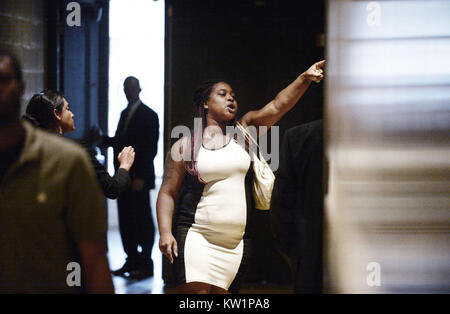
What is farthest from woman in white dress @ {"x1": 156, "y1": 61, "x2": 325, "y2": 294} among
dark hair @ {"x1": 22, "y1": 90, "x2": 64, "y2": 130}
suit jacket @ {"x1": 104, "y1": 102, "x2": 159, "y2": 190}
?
dark hair @ {"x1": 22, "y1": 90, "x2": 64, "y2": 130}

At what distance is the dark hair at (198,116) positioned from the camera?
2643 mm

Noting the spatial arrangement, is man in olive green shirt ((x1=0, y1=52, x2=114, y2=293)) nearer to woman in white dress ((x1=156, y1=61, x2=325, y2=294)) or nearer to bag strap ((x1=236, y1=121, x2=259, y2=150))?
woman in white dress ((x1=156, y1=61, x2=325, y2=294))

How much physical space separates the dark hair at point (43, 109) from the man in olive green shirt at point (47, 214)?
35 centimetres

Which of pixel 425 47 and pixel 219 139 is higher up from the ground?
pixel 425 47

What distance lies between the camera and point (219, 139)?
8.68 ft

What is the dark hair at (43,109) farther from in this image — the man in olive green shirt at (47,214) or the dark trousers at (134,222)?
the dark trousers at (134,222)

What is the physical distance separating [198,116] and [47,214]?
1089 millimetres

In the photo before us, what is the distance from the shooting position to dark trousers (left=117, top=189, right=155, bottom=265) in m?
2.80

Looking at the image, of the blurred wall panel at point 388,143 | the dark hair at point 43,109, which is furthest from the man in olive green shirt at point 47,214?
the blurred wall panel at point 388,143

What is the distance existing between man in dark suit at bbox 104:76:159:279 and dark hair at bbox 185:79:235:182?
22 centimetres
